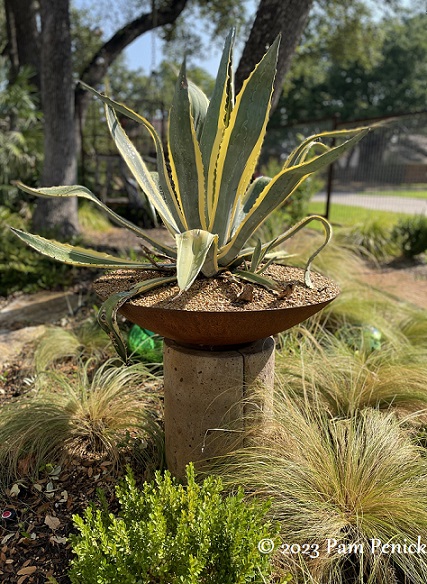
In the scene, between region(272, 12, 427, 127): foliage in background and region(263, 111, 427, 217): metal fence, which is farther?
region(272, 12, 427, 127): foliage in background

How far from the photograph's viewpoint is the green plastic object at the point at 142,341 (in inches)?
117

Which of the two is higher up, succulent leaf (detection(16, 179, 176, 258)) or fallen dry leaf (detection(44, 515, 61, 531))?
succulent leaf (detection(16, 179, 176, 258))

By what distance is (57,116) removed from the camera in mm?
5820

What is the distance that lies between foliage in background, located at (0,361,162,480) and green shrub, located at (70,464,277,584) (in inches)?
32.7

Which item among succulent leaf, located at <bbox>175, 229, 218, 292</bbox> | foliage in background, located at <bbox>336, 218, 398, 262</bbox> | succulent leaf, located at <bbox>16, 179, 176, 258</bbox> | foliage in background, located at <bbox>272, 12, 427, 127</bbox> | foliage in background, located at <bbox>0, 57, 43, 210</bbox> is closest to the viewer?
succulent leaf, located at <bbox>175, 229, 218, 292</bbox>

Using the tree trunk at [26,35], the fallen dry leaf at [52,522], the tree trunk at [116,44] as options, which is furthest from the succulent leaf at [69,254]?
the tree trunk at [26,35]

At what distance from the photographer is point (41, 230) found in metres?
5.75

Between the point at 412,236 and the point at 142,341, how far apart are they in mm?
4727

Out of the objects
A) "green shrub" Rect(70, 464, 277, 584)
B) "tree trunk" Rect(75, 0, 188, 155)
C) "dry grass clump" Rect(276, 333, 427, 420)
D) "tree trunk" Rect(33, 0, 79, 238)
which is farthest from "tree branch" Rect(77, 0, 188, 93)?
"green shrub" Rect(70, 464, 277, 584)

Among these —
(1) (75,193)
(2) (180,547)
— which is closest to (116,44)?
(1) (75,193)

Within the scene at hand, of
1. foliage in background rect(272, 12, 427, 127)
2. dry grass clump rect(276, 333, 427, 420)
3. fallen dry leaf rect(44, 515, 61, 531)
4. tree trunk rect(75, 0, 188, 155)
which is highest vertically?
foliage in background rect(272, 12, 427, 127)

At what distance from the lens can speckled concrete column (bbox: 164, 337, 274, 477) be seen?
1.83 meters

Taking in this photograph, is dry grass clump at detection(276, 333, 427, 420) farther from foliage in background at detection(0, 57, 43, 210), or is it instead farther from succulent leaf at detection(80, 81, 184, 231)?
foliage in background at detection(0, 57, 43, 210)

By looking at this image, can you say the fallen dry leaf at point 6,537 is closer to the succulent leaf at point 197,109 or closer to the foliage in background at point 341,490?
the foliage in background at point 341,490
